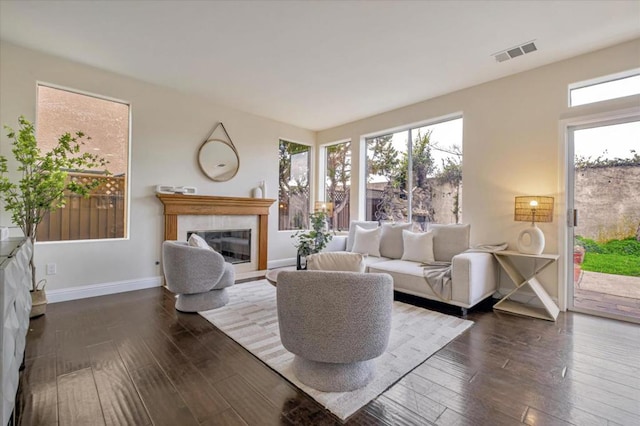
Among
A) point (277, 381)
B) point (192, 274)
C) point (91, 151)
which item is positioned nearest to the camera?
point (277, 381)

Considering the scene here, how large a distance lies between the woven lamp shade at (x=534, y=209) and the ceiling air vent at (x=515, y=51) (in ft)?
5.15

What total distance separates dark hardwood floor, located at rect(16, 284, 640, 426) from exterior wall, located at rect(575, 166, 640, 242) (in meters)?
0.96

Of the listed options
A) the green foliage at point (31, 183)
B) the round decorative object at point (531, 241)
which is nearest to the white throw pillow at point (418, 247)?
→ the round decorative object at point (531, 241)

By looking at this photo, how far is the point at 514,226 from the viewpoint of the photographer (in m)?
3.59

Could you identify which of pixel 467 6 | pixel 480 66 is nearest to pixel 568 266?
pixel 480 66

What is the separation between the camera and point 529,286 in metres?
3.15

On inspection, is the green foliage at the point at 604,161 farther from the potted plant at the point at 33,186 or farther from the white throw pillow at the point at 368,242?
the potted plant at the point at 33,186

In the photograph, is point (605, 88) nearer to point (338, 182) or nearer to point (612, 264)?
point (612, 264)

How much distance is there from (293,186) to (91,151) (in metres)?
3.29

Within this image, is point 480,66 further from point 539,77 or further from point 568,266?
point 568,266

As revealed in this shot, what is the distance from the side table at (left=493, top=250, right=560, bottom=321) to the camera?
10.1 ft

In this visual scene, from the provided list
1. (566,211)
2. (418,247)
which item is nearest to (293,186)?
(418,247)

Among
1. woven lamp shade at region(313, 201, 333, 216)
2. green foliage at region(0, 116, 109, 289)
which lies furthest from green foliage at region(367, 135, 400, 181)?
green foliage at region(0, 116, 109, 289)

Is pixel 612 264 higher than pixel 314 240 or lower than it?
lower
